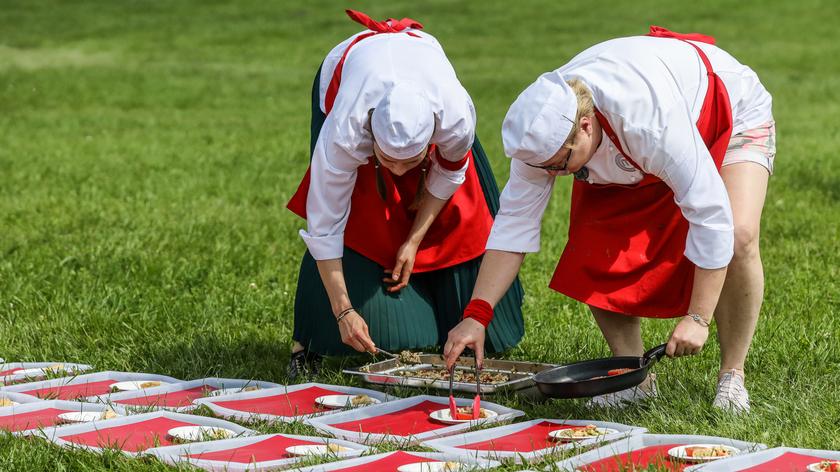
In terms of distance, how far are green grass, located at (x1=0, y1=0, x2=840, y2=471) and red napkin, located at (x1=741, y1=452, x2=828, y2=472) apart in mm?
237

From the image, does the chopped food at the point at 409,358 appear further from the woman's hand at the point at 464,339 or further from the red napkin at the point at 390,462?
the red napkin at the point at 390,462

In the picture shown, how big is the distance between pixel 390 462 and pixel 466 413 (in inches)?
25.4

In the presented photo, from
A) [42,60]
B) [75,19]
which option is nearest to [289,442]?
[42,60]

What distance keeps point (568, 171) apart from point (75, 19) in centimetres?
2463

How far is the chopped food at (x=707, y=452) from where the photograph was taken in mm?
3336

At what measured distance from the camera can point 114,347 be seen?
5.23 meters

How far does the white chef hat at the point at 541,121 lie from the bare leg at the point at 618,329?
94 centimetres

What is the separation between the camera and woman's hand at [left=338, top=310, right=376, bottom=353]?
4.41 meters

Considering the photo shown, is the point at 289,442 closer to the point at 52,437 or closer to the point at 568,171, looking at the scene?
the point at 52,437

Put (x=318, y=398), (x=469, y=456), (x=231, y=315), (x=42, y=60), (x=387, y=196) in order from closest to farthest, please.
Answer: (x=469, y=456) < (x=318, y=398) < (x=387, y=196) < (x=231, y=315) < (x=42, y=60)

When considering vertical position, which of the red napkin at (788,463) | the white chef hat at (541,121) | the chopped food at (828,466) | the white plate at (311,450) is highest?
the white chef hat at (541,121)

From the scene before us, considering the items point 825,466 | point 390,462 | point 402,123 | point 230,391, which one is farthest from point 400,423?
point 825,466

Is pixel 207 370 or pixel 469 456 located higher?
pixel 469 456

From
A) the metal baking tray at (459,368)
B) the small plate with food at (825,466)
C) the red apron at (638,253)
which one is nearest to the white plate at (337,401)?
the metal baking tray at (459,368)
